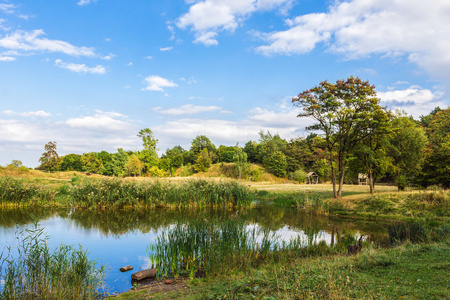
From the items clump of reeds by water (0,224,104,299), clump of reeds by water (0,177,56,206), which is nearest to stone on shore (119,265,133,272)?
clump of reeds by water (0,224,104,299)

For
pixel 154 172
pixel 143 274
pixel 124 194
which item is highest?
pixel 154 172

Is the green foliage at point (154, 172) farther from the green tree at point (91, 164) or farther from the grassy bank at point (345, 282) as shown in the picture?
the grassy bank at point (345, 282)

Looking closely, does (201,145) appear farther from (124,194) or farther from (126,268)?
(126,268)

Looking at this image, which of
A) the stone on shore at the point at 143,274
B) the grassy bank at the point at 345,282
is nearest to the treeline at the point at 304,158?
the grassy bank at the point at 345,282

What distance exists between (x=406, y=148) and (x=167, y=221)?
66.2 feet

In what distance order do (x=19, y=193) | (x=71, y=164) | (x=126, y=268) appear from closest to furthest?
(x=126, y=268) → (x=19, y=193) → (x=71, y=164)

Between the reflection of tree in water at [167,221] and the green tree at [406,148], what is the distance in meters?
8.30

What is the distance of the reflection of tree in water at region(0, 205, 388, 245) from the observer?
48.2 feet

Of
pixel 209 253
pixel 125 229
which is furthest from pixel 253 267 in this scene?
pixel 125 229

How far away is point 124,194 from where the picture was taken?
21594 mm

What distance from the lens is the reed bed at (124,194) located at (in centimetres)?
2112

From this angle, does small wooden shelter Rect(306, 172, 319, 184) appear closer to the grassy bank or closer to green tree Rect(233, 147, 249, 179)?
green tree Rect(233, 147, 249, 179)

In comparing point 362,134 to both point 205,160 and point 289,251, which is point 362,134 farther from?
point 205,160

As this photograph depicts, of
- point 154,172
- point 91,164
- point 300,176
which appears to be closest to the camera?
point 300,176
